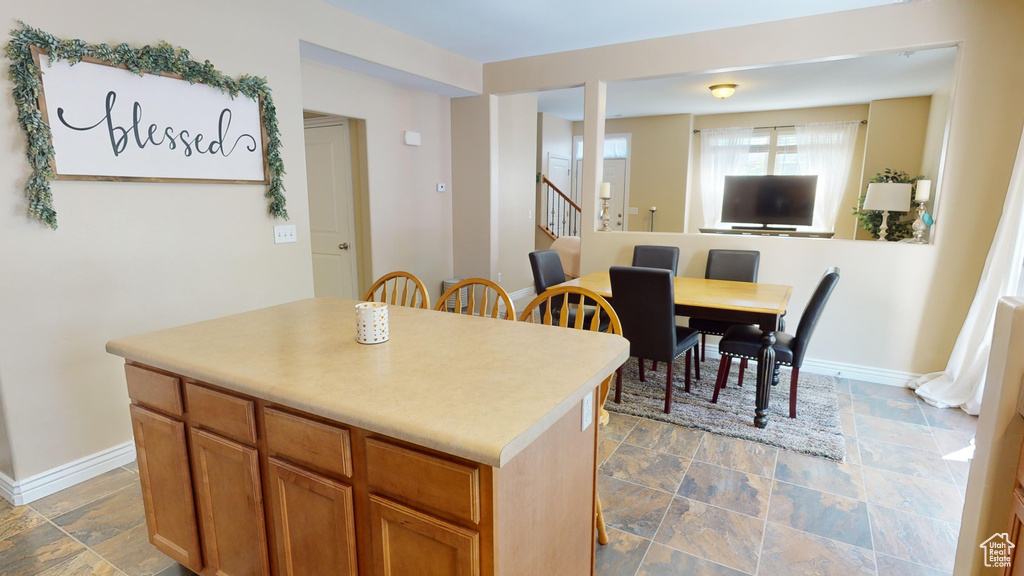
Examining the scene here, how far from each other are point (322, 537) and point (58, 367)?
1.88 metres

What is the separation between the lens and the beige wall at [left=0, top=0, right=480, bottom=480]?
7.13 feet

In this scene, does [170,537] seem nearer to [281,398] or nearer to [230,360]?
[230,360]

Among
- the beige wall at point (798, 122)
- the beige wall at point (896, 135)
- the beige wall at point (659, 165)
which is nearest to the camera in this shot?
the beige wall at point (896, 135)

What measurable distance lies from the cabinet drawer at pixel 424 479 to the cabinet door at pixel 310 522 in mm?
138

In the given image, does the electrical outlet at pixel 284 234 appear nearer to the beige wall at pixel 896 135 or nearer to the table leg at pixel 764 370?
the table leg at pixel 764 370

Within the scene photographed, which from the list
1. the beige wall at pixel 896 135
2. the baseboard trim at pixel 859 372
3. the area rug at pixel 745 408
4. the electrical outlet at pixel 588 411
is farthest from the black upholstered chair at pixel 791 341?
the beige wall at pixel 896 135

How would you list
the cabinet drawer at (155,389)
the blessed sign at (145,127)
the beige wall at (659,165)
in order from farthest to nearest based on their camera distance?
the beige wall at (659,165)
the blessed sign at (145,127)
the cabinet drawer at (155,389)

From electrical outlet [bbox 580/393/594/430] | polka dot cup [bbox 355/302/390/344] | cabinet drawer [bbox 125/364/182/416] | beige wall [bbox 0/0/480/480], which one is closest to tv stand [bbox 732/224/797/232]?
beige wall [bbox 0/0/480/480]

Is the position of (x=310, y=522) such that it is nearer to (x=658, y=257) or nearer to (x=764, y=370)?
(x=764, y=370)

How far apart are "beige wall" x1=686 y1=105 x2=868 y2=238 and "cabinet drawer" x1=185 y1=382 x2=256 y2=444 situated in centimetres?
773

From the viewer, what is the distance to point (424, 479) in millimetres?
1065

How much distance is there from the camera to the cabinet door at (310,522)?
1.24 m

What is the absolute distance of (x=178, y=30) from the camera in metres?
2.60

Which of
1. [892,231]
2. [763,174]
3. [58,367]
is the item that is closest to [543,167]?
[763,174]
